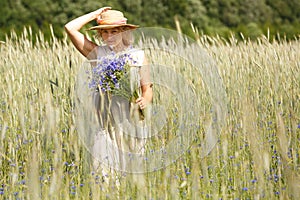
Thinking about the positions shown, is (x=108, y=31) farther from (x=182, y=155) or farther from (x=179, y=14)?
(x=179, y=14)

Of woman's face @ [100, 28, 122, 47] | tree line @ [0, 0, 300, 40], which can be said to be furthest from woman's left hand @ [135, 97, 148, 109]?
tree line @ [0, 0, 300, 40]

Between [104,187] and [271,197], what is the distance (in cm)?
62

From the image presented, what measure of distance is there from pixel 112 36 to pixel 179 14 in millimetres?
11628

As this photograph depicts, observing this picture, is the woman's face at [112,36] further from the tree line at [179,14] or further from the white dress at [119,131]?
the tree line at [179,14]

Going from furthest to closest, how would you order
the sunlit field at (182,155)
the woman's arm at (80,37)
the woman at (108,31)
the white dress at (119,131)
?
the woman's arm at (80,37), the woman at (108,31), the white dress at (119,131), the sunlit field at (182,155)

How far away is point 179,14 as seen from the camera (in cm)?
1398

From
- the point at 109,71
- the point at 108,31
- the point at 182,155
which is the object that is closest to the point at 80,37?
the point at 108,31

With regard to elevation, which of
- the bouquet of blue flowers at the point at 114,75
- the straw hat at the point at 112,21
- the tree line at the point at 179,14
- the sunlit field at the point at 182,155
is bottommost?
the sunlit field at the point at 182,155

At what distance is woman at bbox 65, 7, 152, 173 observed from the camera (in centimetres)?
236

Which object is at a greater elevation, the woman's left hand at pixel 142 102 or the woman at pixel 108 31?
→ the woman at pixel 108 31

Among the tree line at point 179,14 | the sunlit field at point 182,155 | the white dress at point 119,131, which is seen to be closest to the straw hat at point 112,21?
the white dress at point 119,131

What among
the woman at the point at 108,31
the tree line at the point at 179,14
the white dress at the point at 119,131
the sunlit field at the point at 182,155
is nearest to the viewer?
the sunlit field at the point at 182,155

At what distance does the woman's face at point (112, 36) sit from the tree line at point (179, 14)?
750cm

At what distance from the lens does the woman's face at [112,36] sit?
2520 mm
